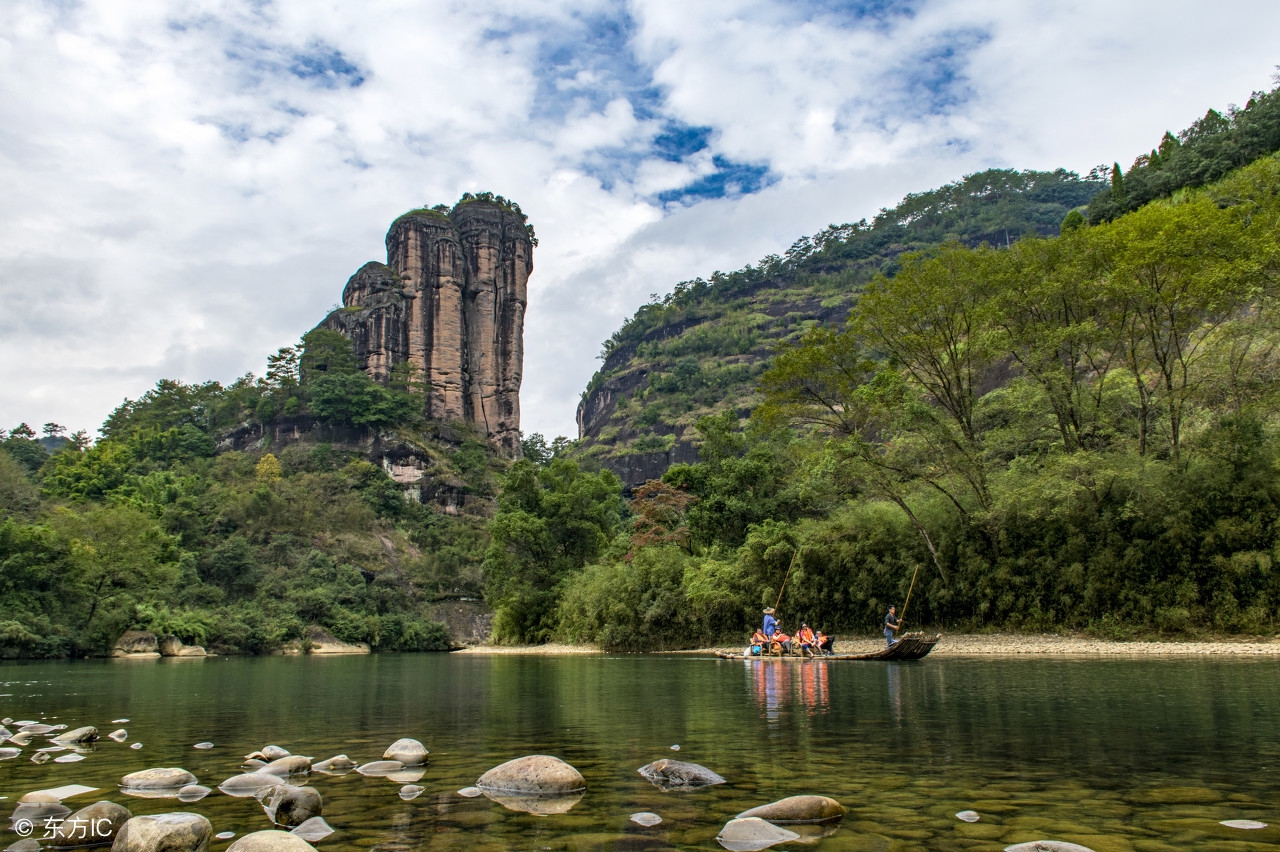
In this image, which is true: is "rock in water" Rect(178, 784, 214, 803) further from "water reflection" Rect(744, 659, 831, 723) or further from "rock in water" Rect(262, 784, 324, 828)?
"water reflection" Rect(744, 659, 831, 723)

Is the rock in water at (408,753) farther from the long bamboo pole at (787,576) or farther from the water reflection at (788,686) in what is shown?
the long bamboo pole at (787,576)

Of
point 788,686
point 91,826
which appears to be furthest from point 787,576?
point 91,826

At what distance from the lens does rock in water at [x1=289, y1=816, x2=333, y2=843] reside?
4.14 meters

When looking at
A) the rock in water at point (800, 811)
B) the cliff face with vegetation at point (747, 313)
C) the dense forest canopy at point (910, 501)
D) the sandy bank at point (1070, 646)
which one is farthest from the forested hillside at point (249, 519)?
the rock in water at point (800, 811)

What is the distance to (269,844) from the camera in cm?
358

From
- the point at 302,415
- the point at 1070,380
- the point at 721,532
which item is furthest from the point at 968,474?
the point at 302,415

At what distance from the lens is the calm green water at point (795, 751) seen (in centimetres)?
416

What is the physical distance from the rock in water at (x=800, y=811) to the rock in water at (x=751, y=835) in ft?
0.41

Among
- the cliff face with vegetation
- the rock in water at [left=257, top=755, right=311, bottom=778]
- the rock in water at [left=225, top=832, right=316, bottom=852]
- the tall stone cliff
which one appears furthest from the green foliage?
the cliff face with vegetation

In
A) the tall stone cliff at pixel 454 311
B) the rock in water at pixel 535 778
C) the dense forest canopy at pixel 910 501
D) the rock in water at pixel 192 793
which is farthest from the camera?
the tall stone cliff at pixel 454 311

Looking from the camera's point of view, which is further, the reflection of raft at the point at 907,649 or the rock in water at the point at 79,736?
the reflection of raft at the point at 907,649

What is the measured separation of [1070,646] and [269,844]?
64.8 feet

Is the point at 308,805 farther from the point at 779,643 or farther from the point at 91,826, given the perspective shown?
the point at 779,643

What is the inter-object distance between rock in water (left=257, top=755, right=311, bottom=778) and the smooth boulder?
1.64 feet
